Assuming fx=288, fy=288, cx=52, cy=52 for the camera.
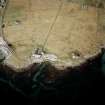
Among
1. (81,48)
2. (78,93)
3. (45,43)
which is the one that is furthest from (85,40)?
(78,93)

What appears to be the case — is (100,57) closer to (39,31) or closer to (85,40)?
(85,40)

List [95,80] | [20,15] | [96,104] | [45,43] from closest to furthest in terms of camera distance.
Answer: [96,104] → [95,80] → [45,43] → [20,15]

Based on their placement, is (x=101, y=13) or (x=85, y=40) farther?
(x=101, y=13)

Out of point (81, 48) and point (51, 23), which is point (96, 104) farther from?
point (51, 23)

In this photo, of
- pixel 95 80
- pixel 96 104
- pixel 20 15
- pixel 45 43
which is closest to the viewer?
pixel 96 104

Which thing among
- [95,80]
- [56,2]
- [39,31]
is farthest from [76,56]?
[56,2]

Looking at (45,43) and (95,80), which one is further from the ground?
(45,43)

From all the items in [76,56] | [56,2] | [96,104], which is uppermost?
[56,2]
